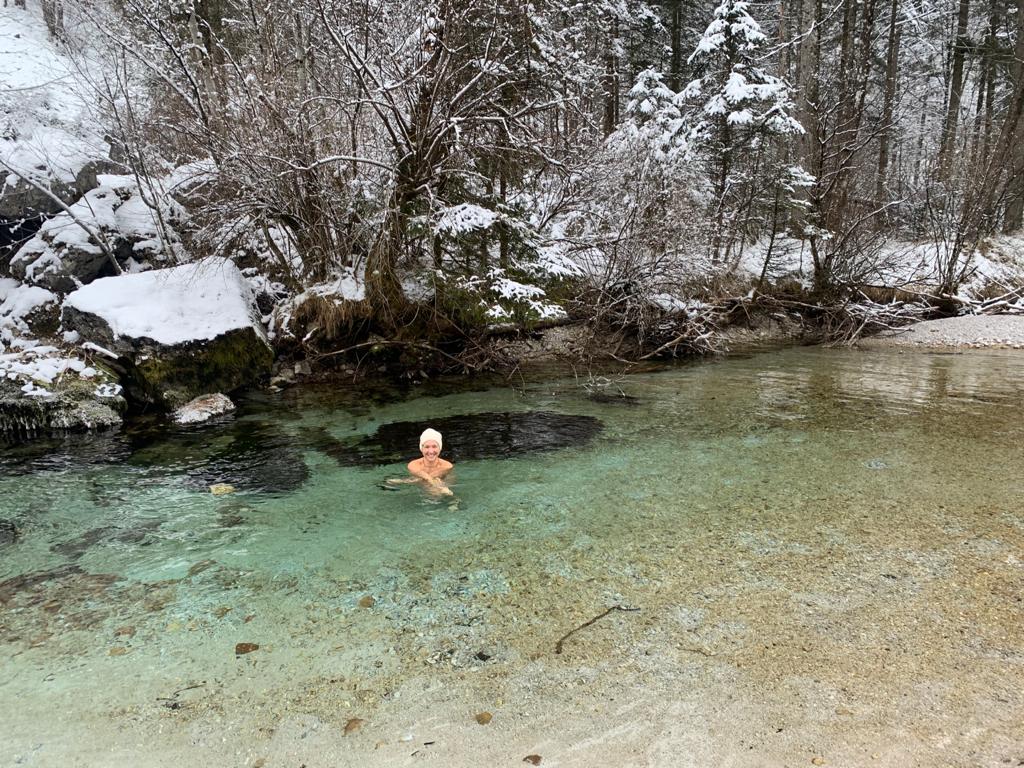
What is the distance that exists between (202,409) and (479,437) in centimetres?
433

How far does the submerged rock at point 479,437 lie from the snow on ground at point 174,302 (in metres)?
3.75

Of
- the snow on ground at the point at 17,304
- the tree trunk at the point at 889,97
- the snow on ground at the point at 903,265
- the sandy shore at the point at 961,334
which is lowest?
the sandy shore at the point at 961,334

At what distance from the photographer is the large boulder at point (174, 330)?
8.76 m

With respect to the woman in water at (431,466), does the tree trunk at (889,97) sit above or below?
above

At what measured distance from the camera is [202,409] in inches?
334

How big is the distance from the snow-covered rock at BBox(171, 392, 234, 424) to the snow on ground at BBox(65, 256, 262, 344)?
1.01 m

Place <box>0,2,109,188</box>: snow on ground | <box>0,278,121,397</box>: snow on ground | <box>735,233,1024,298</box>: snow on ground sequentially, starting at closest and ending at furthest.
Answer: <box>0,278,121,397</box>: snow on ground < <box>0,2,109,188</box>: snow on ground < <box>735,233,1024,298</box>: snow on ground

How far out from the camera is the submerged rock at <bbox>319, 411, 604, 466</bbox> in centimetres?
657

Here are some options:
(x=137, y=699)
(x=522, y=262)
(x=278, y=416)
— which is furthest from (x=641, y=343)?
(x=137, y=699)

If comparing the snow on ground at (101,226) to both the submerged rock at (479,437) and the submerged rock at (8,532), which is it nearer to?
the submerged rock at (479,437)

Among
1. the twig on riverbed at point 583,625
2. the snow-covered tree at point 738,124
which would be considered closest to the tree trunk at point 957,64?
the snow-covered tree at point 738,124

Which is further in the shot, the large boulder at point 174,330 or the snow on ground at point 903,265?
the snow on ground at point 903,265

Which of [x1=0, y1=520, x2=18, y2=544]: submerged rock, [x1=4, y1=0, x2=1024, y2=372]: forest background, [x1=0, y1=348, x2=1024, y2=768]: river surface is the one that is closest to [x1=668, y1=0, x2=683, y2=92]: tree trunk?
[x1=4, y1=0, x2=1024, y2=372]: forest background

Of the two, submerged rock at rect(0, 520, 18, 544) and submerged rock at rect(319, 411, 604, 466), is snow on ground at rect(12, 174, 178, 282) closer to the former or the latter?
submerged rock at rect(319, 411, 604, 466)
